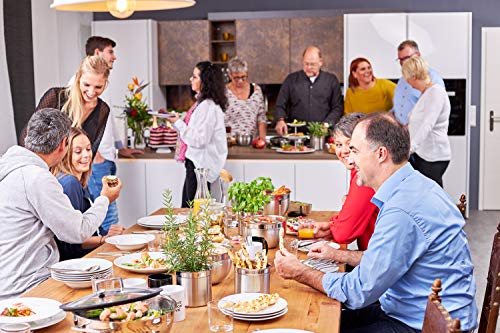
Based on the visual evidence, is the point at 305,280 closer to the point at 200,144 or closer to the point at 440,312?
the point at 440,312

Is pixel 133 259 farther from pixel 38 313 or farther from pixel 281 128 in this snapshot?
pixel 281 128

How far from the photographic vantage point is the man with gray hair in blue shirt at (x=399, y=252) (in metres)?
2.36

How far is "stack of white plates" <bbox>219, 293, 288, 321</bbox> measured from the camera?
2.18m

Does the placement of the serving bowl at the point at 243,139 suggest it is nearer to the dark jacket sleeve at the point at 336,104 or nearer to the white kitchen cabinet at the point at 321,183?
the white kitchen cabinet at the point at 321,183

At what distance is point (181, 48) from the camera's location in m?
8.47

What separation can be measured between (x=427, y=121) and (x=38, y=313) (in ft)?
15.1

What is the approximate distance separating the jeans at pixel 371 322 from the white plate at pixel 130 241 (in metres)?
0.92

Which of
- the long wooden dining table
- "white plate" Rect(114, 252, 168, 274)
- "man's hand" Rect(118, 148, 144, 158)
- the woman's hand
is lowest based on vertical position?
the long wooden dining table

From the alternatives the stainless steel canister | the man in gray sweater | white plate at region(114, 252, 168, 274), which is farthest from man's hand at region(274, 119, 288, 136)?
the stainless steel canister

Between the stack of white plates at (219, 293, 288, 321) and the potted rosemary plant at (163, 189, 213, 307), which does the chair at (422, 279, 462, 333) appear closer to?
the stack of white plates at (219, 293, 288, 321)

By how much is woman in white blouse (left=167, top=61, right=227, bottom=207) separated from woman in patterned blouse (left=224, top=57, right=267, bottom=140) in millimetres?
870

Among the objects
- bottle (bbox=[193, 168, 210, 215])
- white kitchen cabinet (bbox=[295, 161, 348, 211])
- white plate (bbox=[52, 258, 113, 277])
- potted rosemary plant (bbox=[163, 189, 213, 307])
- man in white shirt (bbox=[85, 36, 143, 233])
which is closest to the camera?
potted rosemary plant (bbox=[163, 189, 213, 307])

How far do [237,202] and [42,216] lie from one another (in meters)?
0.89

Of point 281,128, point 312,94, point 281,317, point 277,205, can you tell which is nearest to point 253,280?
point 281,317
